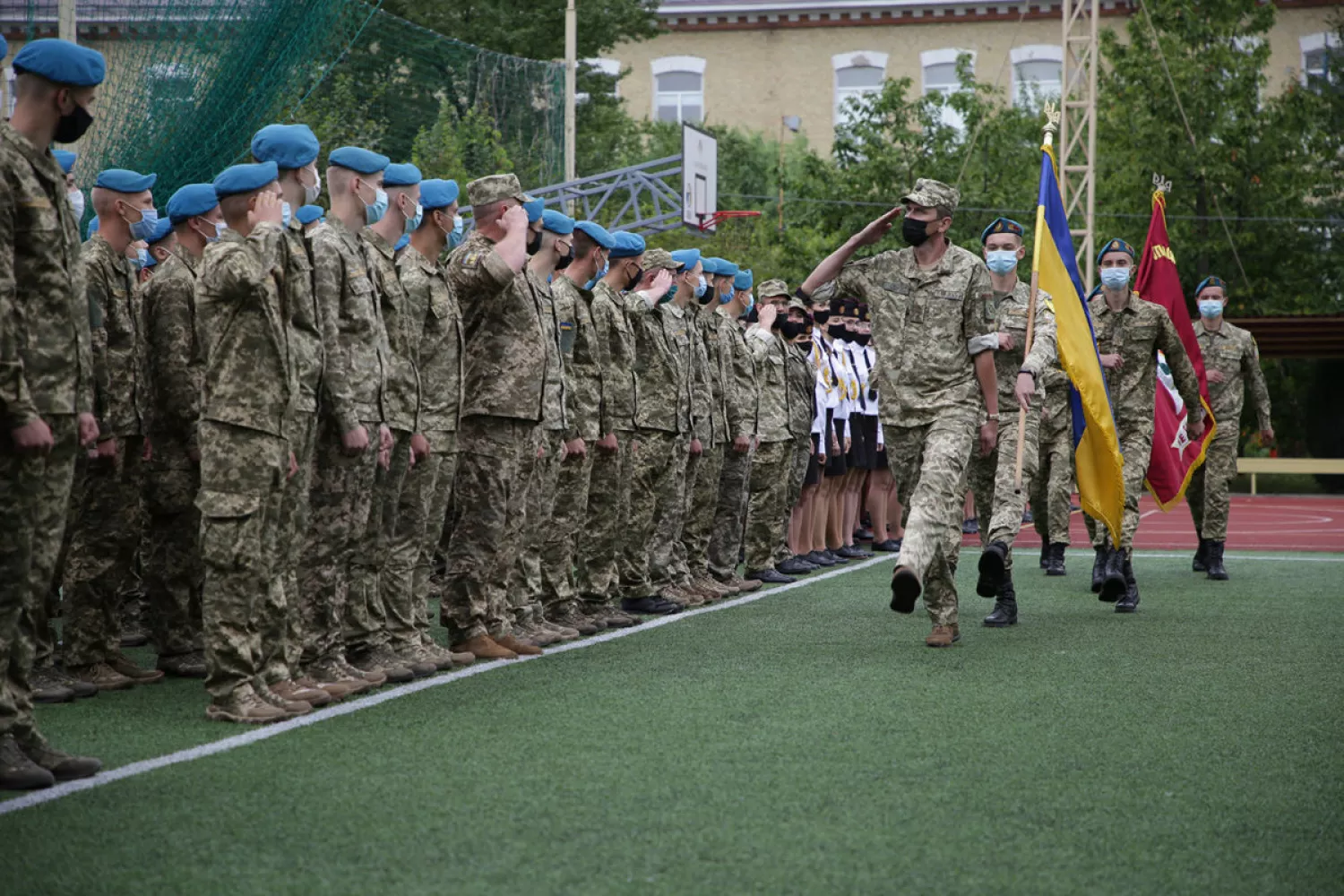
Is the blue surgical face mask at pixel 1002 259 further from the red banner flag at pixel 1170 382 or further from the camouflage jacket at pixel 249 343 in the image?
the camouflage jacket at pixel 249 343

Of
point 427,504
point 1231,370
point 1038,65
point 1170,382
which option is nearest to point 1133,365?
point 1170,382

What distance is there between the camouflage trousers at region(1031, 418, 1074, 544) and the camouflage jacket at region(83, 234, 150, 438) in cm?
745

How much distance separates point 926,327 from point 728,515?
12.9ft

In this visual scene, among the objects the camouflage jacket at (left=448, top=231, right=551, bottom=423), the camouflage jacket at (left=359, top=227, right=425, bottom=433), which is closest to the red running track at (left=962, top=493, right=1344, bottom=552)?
the camouflage jacket at (left=448, top=231, right=551, bottom=423)

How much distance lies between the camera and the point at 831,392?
16219 mm

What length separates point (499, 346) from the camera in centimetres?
938

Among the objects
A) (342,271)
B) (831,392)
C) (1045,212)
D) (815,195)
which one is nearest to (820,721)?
(342,271)

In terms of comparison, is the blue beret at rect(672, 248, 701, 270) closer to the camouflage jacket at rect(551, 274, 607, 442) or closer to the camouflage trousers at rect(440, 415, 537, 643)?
the camouflage jacket at rect(551, 274, 607, 442)

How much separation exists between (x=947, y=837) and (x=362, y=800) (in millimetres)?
1809

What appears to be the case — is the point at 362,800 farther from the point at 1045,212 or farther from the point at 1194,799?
the point at 1045,212

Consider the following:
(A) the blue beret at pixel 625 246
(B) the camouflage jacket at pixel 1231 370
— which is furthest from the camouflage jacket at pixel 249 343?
(B) the camouflage jacket at pixel 1231 370

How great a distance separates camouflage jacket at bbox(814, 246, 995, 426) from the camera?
9852mm

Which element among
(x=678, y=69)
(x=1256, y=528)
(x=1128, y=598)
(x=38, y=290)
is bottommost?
(x=1256, y=528)

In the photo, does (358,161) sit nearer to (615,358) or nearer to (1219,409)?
(615,358)
